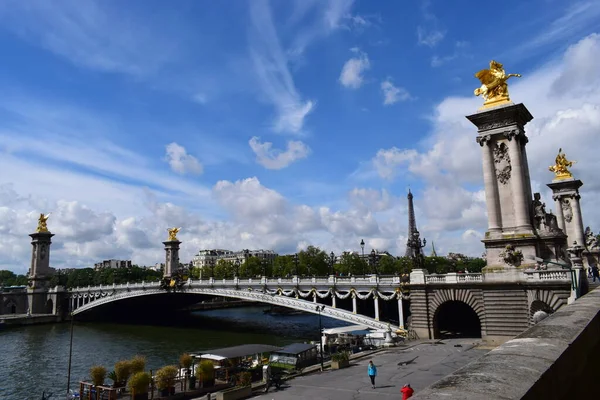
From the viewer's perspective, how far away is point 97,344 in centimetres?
5669

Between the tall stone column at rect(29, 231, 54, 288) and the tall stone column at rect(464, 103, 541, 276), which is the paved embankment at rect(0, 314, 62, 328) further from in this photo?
the tall stone column at rect(464, 103, 541, 276)

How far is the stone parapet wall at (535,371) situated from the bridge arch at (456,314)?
28.8 metres

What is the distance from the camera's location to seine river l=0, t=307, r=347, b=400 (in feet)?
122

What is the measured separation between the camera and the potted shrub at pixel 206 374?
25.6 metres

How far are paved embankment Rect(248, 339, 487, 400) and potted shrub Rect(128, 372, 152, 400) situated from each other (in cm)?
609

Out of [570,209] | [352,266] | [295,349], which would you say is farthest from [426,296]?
→ [352,266]

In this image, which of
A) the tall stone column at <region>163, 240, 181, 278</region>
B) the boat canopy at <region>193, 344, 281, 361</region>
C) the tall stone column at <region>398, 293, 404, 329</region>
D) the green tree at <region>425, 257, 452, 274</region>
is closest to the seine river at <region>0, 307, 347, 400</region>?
the boat canopy at <region>193, 344, 281, 361</region>

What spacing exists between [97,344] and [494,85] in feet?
177

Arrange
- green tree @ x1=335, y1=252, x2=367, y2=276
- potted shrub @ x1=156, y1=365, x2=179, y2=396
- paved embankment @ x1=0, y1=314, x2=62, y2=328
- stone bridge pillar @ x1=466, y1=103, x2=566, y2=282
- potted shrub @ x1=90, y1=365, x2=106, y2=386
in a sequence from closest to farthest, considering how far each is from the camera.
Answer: potted shrub @ x1=156, y1=365, x2=179, y2=396 < potted shrub @ x1=90, y1=365, x2=106, y2=386 < stone bridge pillar @ x1=466, y1=103, x2=566, y2=282 < paved embankment @ x1=0, y1=314, x2=62, y2=328 < green tree @ x1=335, y1=252, x2=367, y2=276

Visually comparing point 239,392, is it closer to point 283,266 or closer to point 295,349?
point 295,349

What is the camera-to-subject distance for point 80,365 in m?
42.7

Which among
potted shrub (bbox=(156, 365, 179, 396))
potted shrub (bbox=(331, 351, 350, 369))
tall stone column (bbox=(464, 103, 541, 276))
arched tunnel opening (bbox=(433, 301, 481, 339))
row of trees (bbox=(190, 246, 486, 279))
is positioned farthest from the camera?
row of trees (bbox=(190, 246, 486, 279))

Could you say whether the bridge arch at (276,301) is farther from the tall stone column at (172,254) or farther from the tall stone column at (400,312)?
the tall stone column at (172,254)

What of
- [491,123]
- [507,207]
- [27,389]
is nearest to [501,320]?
[507,207]
